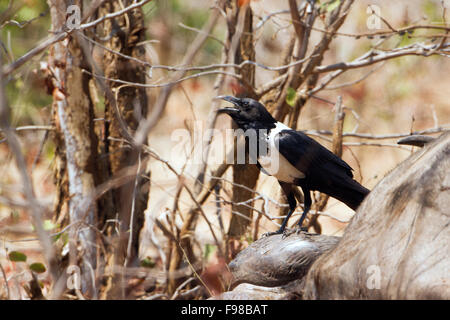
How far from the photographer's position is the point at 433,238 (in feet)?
8.21

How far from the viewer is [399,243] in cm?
254

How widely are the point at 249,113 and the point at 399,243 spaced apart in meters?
1.59

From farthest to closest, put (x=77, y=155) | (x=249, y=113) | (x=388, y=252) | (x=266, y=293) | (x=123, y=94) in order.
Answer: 1. (x=123, y=94)
2. (x=77, y=155)
3. (x=249, y=113)
4. (x=266, y=293)
5. (x=388, y=252)

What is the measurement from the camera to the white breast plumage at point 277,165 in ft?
11.7

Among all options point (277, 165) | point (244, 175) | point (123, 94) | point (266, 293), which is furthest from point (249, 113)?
point (123, 94)

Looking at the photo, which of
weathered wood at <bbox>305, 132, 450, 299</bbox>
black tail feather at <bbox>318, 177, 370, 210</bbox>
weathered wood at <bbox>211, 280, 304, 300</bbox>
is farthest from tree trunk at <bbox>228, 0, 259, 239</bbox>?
weathered wood at <bbox>305, 132, 450, 299</bbox>

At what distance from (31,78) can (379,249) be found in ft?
11.4

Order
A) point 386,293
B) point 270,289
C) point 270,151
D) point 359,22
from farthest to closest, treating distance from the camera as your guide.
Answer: point 359,22
point 270,151
point 270,289
point 386,293

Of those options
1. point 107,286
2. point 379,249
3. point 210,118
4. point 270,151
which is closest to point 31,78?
point 210,118

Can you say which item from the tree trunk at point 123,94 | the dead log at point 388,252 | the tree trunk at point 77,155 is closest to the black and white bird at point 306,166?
the dead log at point 388,252

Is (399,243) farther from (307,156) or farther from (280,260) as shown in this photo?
(307,156)

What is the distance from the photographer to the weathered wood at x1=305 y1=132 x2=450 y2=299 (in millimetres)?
2400
